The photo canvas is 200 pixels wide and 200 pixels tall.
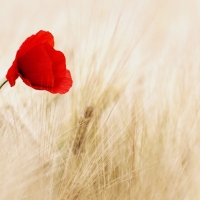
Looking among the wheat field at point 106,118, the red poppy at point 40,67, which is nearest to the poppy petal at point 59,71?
the red poppy at point 40,67

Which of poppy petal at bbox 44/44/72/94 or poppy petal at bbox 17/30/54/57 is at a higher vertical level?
poppy petal at bbox 17/30/54/57

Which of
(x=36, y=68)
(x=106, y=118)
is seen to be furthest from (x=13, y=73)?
(x=106, y=118)

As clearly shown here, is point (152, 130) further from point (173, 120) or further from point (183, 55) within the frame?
point (183, 55)

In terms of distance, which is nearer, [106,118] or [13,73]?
[13,73]

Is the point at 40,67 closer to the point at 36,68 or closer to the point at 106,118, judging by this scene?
the point at 36,68

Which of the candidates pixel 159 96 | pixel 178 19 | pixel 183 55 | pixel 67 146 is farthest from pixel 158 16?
pixel 67 146

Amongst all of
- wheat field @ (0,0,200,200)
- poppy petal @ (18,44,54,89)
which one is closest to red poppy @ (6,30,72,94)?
poppy petal @ (18,44,54,89)

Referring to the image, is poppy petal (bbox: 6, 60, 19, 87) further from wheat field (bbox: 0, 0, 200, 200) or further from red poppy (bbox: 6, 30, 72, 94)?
wheat field (bbox: 0, 0, 200, 200)
